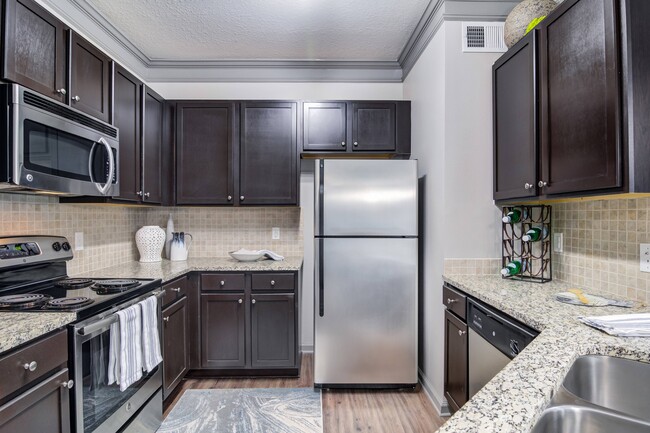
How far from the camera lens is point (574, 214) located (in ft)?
6.54

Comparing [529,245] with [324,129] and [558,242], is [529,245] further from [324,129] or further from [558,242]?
[324,129]

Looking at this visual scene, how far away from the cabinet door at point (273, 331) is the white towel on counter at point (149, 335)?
840mm

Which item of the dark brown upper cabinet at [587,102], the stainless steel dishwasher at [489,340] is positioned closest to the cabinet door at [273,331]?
the stainless steel dishwasher at [489,340]

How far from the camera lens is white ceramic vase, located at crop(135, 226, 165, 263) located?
2.97 m

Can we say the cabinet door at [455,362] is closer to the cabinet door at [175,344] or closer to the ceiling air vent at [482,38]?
the ceiling air vent at [482,38]

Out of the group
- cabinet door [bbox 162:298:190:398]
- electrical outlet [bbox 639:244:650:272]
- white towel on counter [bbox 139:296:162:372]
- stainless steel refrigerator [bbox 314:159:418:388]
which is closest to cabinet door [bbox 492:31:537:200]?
electrical outlet [bbox 639:244:650:272]

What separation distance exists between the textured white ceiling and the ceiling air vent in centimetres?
36

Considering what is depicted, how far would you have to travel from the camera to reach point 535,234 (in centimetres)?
203

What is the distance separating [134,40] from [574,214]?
332 cm

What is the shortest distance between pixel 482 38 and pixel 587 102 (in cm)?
103

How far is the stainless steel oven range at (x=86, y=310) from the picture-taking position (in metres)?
1.50

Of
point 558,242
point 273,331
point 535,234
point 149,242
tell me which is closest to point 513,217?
point 535,234

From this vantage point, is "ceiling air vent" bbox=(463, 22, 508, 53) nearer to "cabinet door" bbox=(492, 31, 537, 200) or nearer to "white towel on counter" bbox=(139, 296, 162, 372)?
"cabinet door" bbox=(492, 31, 537, 200)

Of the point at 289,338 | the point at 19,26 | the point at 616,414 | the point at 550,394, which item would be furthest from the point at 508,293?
the point at 19,26
